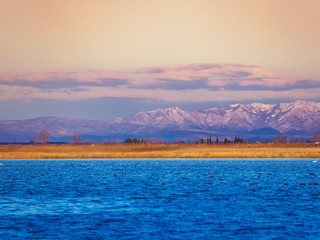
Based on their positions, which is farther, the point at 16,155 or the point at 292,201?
the point at 16,155

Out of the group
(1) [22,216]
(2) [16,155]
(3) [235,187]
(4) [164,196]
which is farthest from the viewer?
(2) [16,155]

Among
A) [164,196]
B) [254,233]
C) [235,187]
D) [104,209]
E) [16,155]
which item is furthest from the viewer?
[16,155]

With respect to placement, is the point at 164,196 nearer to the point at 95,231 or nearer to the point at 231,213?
the point at 231,213

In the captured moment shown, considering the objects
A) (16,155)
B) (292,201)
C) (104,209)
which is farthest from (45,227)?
(16,155)

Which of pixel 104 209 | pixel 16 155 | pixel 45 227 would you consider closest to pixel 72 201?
pixel 104 209

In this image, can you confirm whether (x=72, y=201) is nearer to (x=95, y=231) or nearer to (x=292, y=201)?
(x=95, y=231)

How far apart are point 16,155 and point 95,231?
15271 cm

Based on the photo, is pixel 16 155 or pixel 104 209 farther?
pixel 16 155

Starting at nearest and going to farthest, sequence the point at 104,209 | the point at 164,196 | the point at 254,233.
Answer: the point at 254,233, the point at 104,209, the point at 164,196

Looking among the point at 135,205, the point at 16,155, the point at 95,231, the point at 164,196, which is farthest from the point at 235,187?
the point at 16,155

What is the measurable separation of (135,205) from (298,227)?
17.1m

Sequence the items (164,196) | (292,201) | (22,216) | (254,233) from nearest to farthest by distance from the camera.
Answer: (254,233) < (22,216) < (292,201) < (164,196)

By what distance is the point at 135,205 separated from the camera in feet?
166

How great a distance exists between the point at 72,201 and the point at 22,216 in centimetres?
1003
